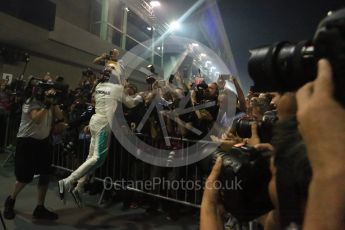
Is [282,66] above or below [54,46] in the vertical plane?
below

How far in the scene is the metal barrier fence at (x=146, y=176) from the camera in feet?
14.6

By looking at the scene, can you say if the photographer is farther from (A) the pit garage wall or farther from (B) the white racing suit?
(A) the pit garage wall

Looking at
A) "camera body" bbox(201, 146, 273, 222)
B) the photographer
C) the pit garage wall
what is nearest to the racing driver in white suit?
the photographer

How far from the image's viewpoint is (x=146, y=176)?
484cm

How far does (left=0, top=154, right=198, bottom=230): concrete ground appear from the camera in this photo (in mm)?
3832

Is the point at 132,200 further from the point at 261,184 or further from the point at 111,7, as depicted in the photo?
the point at 111,7

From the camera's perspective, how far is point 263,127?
1.65m

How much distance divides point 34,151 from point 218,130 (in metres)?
2.38

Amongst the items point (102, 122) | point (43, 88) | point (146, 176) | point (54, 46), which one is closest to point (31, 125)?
point (43, 88)

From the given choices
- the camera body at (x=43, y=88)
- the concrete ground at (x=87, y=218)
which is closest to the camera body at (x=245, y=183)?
the concrete ground at (x=87, y=218)

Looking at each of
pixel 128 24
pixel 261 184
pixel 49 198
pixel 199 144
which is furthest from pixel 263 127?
pixel 128 24

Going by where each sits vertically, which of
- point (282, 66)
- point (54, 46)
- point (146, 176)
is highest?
point (54, 46)

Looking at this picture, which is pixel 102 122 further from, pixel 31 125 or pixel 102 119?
pixel 31 125

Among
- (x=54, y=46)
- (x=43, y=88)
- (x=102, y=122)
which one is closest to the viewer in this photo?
(x=43, y=88)
